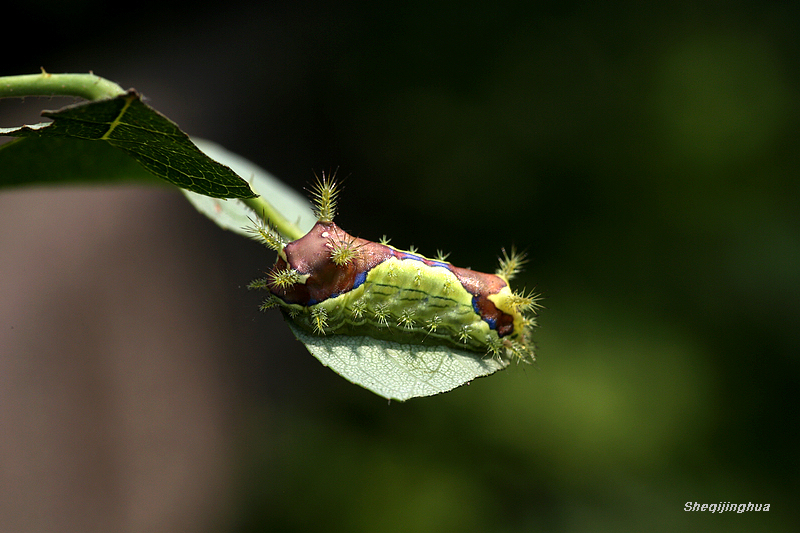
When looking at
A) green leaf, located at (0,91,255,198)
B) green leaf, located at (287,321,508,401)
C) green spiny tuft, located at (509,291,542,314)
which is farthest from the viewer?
green spiny tuft, located at (509,291,542,314)

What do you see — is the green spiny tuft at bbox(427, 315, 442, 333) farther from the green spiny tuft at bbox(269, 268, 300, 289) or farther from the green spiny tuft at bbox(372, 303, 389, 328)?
the green spiny tuft at bbox(269, 268, 300, 289)

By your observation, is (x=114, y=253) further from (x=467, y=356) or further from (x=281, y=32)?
(x=467, y=356)

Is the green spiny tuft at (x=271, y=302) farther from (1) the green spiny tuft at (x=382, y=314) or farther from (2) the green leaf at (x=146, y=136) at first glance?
(2) the green leaf at (x=146, y=136)

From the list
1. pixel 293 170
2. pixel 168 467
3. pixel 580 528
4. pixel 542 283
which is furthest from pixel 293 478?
pixel 293 170

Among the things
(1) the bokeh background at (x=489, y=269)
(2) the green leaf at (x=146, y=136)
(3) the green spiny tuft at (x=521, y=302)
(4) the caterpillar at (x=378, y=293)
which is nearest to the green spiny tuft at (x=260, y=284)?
(4) the caterpillar at (x=378, y=293)

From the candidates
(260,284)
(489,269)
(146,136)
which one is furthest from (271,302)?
(489,269)

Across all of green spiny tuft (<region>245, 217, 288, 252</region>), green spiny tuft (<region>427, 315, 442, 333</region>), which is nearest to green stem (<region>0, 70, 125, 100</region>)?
green spiny tuft (<region>245, 217, 288, 252</region>)

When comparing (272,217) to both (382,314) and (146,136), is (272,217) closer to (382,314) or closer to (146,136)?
(382,314)
